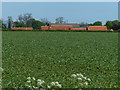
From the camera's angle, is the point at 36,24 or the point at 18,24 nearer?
the point at 18,24

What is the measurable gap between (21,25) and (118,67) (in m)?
136

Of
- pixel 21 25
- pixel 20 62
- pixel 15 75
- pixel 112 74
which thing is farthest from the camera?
pixel 21 25

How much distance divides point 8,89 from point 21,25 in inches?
5530

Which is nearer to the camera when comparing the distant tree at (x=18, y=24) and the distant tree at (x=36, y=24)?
the distant tree at (x=18, y=24)

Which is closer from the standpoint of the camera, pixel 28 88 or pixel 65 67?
pixel 28 88

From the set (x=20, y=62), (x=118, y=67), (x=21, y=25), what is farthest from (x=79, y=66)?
(x=21, y=25)

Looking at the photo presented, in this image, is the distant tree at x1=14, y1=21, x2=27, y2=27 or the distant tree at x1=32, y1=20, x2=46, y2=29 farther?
the distant tree at x1=32, y1=20, x2=46, y2=29

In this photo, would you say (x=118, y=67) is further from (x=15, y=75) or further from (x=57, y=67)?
(x=15, y=75)

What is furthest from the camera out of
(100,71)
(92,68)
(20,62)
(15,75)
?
(20,62)

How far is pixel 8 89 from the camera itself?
256 inches

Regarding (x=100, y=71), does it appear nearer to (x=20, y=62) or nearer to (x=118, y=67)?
(x=118, y=67)

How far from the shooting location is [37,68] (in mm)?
11273

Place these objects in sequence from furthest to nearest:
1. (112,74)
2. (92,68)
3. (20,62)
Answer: (20,62) < (92,68) < (112,74)

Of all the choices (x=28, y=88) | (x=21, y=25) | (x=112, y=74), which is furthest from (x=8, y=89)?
(x=21, y=25)
